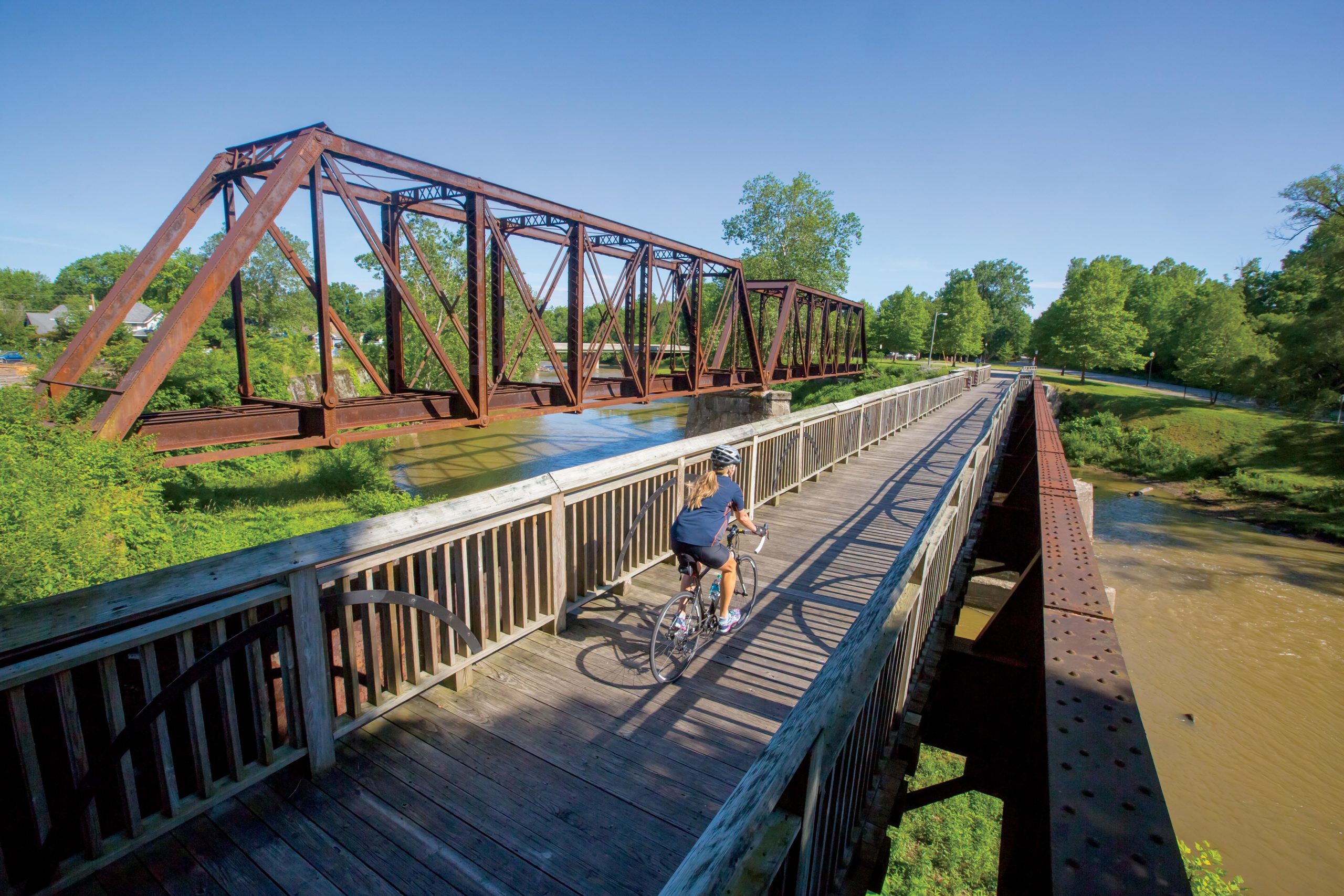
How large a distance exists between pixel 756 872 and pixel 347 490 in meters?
22.7

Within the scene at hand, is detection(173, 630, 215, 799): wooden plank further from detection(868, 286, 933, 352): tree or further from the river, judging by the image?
detection(868, 286, 933, 352): tree

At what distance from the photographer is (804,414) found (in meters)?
9.52

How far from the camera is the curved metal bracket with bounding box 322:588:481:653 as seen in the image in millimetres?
3029

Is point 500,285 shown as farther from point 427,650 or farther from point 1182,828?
point 1182,828

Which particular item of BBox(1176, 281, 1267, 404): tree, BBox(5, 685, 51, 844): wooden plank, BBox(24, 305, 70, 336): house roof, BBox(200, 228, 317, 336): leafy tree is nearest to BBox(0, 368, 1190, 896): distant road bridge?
BBox(5, 685, 51, 844): wooden plank

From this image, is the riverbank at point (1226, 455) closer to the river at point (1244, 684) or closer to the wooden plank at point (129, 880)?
the river at point (1244, 684)

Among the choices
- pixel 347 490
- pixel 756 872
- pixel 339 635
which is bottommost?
pixel 347 490

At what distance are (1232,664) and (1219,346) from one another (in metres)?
33.0

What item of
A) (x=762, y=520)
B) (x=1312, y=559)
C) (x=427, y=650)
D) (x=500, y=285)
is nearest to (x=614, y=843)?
(x=427, y=650)

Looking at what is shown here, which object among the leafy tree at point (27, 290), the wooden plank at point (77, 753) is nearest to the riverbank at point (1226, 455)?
the wooden plank at point (77, 753)

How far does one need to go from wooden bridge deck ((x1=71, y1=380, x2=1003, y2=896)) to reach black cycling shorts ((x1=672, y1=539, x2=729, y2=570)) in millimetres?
713

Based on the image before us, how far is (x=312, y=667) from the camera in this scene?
9.65ft

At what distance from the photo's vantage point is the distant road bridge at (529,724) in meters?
1.73

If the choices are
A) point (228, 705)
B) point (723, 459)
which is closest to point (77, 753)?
point (228, 705)
